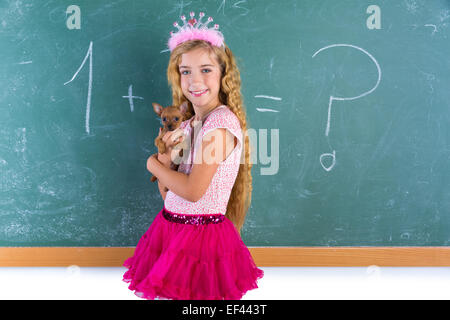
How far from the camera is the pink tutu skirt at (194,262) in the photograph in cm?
118

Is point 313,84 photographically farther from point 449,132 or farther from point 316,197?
point 449,132

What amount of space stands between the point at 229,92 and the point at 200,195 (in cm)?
40

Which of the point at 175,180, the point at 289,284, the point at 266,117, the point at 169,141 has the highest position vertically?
the point at 266,117

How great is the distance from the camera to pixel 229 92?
133 centimetres

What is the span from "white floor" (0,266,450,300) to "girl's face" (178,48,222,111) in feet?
2.82

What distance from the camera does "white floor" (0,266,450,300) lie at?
1593 millimetres

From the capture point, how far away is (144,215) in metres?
1.90

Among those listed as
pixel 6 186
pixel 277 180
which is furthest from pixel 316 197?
pixel 6 186

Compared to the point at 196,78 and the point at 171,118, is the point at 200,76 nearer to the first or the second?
the point at 196,78

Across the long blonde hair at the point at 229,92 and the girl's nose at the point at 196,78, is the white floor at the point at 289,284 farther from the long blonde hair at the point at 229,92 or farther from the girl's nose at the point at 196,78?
the girl's nose at the point at 196,78

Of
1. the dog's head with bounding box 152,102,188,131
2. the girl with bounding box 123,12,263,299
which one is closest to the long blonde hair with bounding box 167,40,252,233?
the girl with bounding box 123,12,263,299

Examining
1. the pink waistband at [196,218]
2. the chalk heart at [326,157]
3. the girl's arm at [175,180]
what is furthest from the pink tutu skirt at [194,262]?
the chalk heart at [326,157]

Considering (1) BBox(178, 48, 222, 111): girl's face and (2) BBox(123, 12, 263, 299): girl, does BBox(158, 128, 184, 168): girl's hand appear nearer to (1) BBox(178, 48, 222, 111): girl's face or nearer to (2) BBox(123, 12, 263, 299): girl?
(2) BBox(123, 12, 263, 299): girl

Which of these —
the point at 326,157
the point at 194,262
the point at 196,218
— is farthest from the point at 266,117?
the point at 194,262
